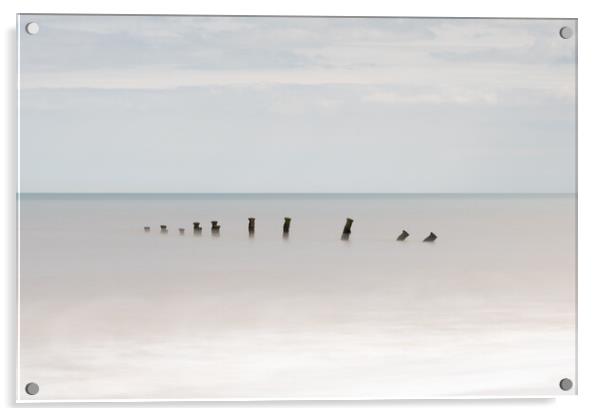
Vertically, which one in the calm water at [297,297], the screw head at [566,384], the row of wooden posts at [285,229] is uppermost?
the row of wooden posts at [285,229]

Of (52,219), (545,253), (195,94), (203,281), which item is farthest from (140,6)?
(545,253)

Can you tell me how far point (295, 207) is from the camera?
1.98 m

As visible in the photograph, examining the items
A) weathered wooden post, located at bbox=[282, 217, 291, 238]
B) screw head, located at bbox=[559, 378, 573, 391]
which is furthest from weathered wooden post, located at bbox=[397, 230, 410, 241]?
screw head, located at bbox=[559, 378, 573, 391]

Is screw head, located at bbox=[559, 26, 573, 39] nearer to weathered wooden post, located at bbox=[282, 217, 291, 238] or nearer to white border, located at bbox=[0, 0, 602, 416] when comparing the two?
white border, located at bbox=[0, 0, 602, 416]

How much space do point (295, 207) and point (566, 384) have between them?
75 cm

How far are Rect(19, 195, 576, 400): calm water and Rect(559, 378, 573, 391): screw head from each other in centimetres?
1

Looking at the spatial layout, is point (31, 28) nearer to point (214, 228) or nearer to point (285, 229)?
point (214, 228)

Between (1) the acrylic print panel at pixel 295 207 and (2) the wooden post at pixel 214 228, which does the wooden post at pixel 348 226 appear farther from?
(2) the wooden post at pixel 214 228

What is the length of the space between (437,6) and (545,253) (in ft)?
2.05

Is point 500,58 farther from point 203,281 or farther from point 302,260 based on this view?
point 203,281

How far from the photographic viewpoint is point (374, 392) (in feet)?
6.42

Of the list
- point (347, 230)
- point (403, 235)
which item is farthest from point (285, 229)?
point (403, 235)

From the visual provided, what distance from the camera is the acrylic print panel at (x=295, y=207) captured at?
194 centimetres
